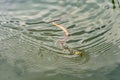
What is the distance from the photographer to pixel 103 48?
329 centimetres

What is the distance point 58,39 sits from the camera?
346 cm

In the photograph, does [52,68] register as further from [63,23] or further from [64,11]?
[64,11]

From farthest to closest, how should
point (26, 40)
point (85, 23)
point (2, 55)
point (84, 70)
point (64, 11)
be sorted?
1. point (64, 11)
2. point (85, 23)
3. point (26, 40)
4. point (2, 55)
5. point (84, 70)

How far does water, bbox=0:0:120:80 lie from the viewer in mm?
3012

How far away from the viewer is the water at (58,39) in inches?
119

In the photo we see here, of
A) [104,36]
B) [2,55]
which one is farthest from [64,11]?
[2,55]

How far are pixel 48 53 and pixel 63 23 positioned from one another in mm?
671

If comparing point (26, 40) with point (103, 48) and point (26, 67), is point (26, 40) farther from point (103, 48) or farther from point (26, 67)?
point (103, 48)

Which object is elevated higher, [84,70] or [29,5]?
[29,5]

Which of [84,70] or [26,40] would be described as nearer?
[84,70]

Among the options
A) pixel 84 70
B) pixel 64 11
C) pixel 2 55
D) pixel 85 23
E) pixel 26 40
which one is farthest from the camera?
pixel 64 11

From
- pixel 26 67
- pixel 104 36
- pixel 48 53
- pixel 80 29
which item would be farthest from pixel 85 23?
pixel 26 67

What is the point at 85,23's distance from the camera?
3.76 meters

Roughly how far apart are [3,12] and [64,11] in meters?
0.83
